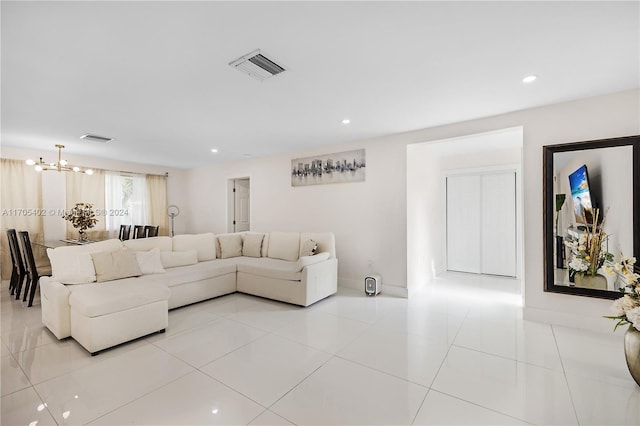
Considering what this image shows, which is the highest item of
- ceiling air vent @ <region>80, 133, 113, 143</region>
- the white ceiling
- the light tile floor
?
ceiling air vent @ <region>80, 133, 113, 143</region>

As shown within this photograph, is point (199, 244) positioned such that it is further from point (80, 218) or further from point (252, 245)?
point (80, 218)

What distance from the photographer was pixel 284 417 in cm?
170

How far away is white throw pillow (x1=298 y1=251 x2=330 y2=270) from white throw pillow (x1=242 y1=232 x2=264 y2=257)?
129 centimetres

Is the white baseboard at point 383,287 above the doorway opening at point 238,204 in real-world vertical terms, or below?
below

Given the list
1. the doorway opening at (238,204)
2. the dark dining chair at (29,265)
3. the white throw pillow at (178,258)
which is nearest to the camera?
the dark dining chair at (29,265)

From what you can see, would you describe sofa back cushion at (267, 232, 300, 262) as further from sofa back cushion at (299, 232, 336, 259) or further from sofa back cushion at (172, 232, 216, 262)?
sofa back cushion at (172, 232, 216, 262)

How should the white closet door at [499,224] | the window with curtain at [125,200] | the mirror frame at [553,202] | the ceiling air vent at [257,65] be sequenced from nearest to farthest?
the ceiling air vent at [257,65]
the mirror frame at [553,202]
the white closet door at [499,224]
the window with curtain at [125,200]

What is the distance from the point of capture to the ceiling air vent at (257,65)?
2107 millimetres

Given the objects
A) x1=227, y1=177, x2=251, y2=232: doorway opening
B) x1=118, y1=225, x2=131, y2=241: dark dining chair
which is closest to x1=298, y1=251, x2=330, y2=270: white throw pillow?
x1=227, y1=177, x2=251, y2=232: doorway opening

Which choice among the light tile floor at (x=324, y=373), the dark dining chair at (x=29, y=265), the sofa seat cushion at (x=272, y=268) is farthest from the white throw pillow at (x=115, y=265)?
the sofa seat cushion at (x=272, y=268)

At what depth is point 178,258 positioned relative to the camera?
405 centimetres

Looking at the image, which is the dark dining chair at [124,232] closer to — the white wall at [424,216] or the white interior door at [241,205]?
the white interior door at [241,205]

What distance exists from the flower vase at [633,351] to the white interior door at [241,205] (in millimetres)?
6353

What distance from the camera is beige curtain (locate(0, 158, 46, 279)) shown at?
480cm
